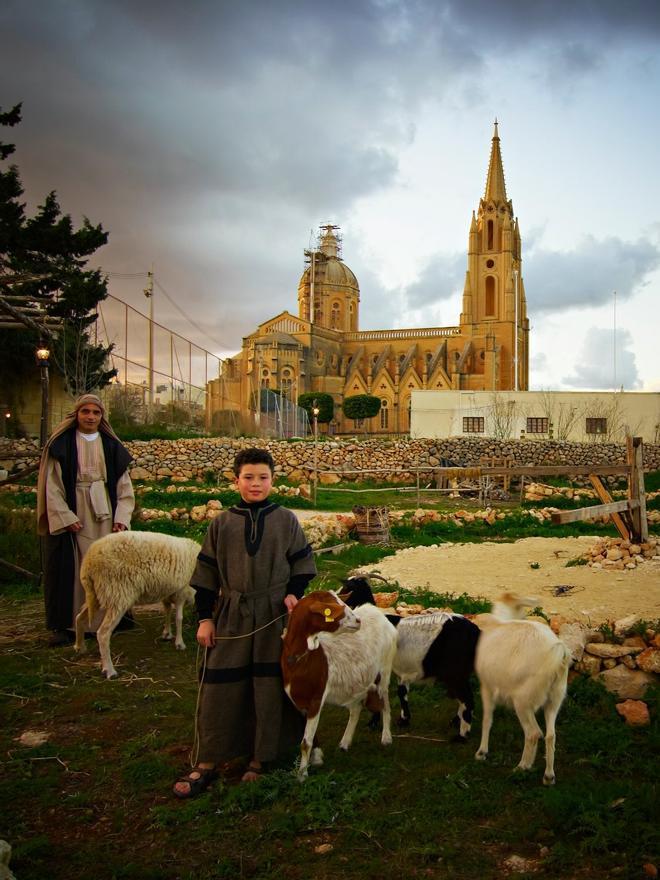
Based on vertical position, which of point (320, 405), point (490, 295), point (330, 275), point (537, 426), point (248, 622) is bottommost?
point (248, 622)

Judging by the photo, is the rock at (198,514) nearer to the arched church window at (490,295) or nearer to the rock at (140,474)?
the rock at (140,474)

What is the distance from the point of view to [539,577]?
354 inches

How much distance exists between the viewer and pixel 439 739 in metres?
4.30

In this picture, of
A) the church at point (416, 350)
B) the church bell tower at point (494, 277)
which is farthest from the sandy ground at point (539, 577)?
the church bell tower at point (494, 277)

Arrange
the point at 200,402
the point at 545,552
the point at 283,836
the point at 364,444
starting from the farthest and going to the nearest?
the point at 200,402 → the point at 364,444 → the point at 545,552 → the point at 283,836

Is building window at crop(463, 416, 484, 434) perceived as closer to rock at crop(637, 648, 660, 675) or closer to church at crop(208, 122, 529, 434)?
church at crop(208, 122, 529, 434)

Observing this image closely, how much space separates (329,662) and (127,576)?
262 cm

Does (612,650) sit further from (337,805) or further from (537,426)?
(537,426)

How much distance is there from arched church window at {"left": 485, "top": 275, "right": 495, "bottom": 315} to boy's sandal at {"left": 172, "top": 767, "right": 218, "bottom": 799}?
234ft

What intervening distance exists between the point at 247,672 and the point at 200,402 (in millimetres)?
30310

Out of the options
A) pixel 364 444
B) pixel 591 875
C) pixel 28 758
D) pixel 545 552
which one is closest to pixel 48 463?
pixel 28 758

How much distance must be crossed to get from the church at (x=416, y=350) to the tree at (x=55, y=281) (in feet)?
113

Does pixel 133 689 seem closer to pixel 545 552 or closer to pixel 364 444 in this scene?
pixel 545 552

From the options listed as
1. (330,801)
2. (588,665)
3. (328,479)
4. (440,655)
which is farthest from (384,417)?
(330,801)
